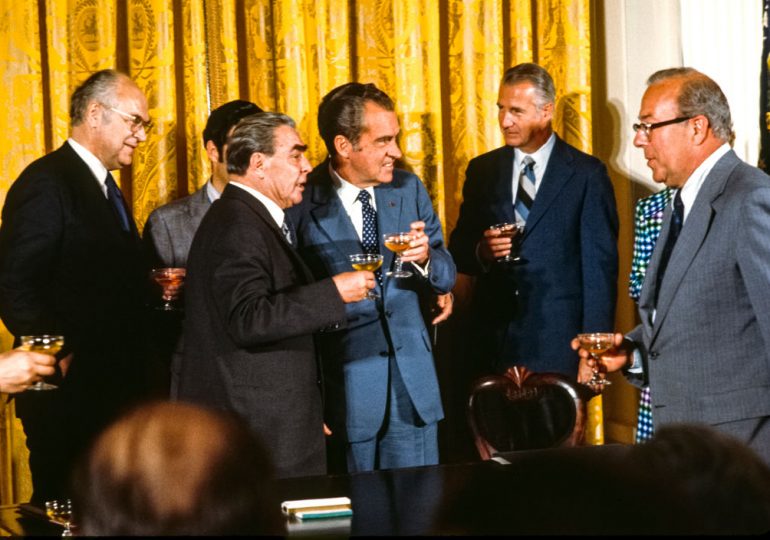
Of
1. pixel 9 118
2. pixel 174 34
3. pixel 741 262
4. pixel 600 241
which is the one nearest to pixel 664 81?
pixel 741 262

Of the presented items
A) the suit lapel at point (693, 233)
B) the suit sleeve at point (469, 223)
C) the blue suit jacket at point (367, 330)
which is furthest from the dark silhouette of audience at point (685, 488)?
the suit sleeve at point (469, 223)

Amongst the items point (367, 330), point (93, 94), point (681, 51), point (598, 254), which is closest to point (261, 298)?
point (367, 330)

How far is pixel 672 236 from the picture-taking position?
125 inches

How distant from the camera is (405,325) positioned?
12.8ft

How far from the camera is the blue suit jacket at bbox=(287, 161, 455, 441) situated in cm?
384

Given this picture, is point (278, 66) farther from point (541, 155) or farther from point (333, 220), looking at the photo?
point (541, 155)

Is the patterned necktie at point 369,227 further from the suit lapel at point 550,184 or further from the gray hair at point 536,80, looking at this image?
the gray hair at point 536,80

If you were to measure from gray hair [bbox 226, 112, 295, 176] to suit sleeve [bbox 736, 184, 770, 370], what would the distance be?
4.89 ft

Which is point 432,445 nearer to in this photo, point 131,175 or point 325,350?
point 325,350

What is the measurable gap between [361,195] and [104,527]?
2.80 meters

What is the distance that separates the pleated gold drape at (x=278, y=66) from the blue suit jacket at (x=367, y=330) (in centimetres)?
89

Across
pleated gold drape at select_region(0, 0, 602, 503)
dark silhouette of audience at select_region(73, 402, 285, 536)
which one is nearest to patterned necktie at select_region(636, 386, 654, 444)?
pleated gold drape at select_region(0, 0, 602, 503)

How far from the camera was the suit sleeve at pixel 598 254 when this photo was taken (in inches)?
168

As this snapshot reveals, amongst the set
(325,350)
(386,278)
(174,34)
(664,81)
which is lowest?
(325,350)
